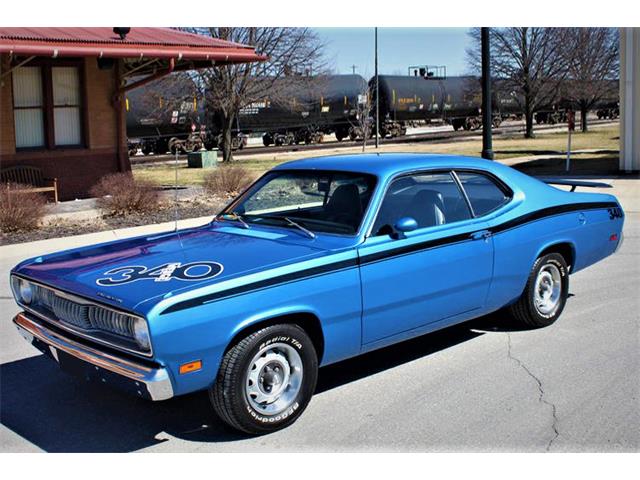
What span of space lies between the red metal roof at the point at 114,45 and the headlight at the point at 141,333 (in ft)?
40.9

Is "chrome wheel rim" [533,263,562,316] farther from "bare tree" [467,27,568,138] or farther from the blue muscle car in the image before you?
"bare tree" [467,27,568,138]

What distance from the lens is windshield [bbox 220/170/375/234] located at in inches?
217

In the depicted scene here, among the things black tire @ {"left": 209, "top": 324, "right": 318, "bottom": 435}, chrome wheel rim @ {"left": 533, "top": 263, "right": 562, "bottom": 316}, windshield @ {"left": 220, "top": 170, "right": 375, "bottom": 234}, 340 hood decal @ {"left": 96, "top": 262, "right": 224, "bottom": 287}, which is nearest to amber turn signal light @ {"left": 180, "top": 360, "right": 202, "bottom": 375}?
black tire @ {"left": 209, "top": 324, "right": 318, "bottom": 435}

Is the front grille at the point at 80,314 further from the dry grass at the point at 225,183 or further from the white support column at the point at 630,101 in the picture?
the white support column at the point at 630,101

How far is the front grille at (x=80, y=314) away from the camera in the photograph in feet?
14.5

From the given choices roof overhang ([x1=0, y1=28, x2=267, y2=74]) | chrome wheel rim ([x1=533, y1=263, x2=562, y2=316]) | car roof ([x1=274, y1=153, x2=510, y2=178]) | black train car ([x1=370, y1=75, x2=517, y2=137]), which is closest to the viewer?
car roof ([x1=274, y1=153, x2=510, y2=178])

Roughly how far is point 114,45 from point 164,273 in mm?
13312

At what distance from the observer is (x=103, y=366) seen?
14.6 ft

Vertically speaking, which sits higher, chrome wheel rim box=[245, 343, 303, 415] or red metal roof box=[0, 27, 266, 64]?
red metal roof box=[0, 27, 266, 64]

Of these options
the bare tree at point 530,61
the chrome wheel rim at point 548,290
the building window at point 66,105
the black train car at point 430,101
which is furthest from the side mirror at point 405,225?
the black train car at point 430,101

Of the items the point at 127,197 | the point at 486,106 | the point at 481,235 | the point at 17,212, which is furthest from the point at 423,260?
the point at 486,106

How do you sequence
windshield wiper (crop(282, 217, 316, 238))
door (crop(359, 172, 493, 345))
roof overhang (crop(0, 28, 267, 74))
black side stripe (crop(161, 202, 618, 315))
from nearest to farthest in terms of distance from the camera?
black side stripe (crop(161, 202, 618, 315)) < door (crop(359, 172, 493, 345)) < windshield wiper (crop(282, 217, 316, 238)) < roof overhang (crop(0, 28, 267, 74))

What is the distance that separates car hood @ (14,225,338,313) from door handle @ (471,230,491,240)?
1342 mm

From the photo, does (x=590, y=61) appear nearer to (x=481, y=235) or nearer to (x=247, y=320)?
(x=481, y=235)
